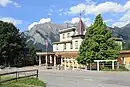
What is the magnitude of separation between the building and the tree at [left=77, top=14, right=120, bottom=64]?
10.1 metres

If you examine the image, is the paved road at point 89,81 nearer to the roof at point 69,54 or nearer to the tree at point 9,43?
the roof at point 69,54

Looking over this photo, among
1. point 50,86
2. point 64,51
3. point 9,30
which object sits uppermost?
point 9,30

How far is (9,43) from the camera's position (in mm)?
69375

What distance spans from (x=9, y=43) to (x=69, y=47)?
1420cm

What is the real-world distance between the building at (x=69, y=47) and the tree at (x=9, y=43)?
6.52 meters

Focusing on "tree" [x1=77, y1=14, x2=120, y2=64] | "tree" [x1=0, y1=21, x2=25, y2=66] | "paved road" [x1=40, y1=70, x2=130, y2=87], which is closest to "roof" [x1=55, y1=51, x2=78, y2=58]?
"tree" [x1=0, y1=21, x2=25, y2=66]

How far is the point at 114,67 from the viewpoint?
157 ft

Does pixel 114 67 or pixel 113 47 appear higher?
pixel 113 47

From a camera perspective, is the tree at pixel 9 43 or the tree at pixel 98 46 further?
the tree at pixel 9 43

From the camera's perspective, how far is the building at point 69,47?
6274 cm

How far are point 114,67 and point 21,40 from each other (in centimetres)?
3303

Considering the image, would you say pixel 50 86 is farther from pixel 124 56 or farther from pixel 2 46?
pixel 2 46

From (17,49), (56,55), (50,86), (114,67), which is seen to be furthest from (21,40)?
(50,86)

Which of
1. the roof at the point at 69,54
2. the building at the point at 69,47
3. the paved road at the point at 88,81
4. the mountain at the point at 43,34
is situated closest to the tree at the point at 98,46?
the building at the point at 69,47
